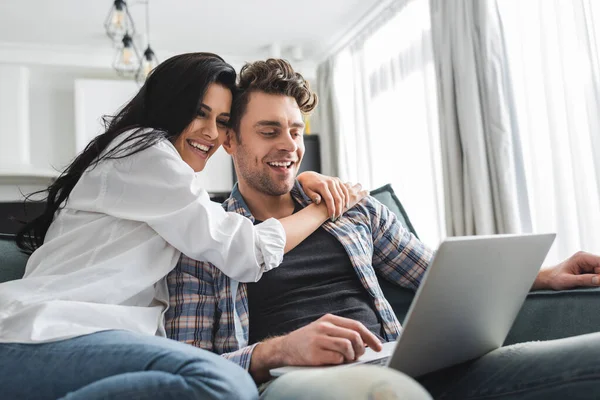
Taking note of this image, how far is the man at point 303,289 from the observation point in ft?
3.04

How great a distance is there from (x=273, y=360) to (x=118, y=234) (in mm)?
404

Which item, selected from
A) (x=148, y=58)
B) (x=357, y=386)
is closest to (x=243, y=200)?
(x=357, y=386)

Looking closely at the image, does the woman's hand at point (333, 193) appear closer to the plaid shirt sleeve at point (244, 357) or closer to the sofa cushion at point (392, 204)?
the sofa cushion at point (392, 204)

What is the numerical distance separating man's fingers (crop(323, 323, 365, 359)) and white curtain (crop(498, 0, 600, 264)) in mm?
2105

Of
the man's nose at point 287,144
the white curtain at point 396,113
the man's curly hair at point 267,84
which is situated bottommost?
the man's nose at point 287,144

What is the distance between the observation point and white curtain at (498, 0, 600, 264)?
2666 millimetres

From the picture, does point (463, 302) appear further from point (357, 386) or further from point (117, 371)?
point (117, 371)

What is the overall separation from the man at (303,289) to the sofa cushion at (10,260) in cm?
33

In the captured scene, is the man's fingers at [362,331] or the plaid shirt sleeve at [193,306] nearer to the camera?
the man's fingers at [362,331]

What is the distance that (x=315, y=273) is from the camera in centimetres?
148

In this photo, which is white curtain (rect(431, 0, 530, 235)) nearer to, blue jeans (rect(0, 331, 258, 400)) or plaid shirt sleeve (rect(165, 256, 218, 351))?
plaid shirt sleeve (rect(165, 256, 218, 351))

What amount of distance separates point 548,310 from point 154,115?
3.25 ft

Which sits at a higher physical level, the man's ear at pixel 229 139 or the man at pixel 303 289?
the man's ear at pixel 229 139

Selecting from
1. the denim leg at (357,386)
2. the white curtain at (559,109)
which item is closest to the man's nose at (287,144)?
the denim leg at (357,386)
